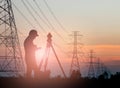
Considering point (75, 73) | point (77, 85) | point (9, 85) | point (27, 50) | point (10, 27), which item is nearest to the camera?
point (9, 85)

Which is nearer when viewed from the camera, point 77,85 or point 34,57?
point 77,85

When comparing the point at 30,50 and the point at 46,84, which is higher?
the point at 30,50

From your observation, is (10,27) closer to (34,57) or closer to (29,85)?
(34,57)

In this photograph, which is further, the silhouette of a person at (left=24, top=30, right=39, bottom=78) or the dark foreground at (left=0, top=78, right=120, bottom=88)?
the silhouette of a person at (left=24, top=30, right=39, bottom=78)

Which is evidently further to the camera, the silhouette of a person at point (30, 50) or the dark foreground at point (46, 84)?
the silhouette of a person at point (30, 50)

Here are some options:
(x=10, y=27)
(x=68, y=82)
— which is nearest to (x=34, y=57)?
(x=68, y=82)

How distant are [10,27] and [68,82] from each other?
24598mm

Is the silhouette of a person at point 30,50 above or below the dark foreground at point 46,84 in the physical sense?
above

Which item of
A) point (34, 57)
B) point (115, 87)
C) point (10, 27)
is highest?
point (10, 27)

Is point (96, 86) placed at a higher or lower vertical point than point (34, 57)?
lower

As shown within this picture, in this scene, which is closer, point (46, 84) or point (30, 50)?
point (46, 84)

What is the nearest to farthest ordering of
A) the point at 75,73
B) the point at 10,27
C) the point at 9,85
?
the point at 9,85
the point at 75,73
the point at 10,27

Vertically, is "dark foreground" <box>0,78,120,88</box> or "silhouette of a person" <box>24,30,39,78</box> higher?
"silhouette of a person" <box>24,30,39,78</box>

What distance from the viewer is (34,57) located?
643 inches
